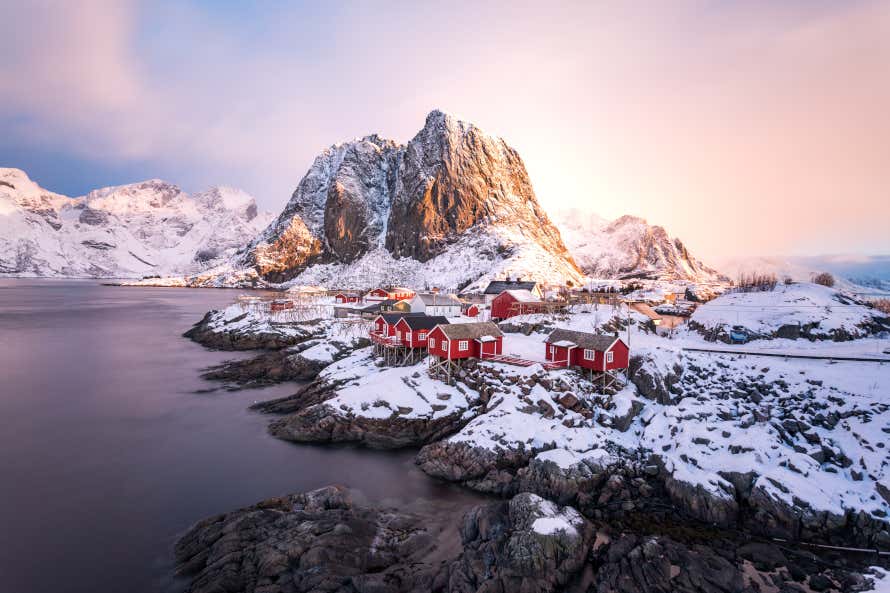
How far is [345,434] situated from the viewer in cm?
2931

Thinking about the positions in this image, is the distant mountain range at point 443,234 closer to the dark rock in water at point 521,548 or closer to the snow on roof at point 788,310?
the snow on roof at point 788,310

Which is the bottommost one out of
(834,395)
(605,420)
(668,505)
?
(668,505)

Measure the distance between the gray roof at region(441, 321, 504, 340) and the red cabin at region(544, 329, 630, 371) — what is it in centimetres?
575

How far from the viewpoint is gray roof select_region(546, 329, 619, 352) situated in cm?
3066

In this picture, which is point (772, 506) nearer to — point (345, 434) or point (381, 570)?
point (381, 570)

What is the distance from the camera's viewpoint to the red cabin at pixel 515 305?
53.3 meters

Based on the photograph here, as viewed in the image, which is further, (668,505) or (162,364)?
(162,364)

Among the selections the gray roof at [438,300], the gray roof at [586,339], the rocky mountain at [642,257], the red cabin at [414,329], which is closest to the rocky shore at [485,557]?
the gray roof at [586,339]

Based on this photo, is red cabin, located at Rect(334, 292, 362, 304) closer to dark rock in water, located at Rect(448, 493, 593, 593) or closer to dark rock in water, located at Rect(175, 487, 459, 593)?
dark rock in water, located at Rect(175, 487, 459, 593)

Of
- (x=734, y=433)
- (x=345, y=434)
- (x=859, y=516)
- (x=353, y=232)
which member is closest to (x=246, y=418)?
(x=345, y=434)

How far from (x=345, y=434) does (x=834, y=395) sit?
32073 mm

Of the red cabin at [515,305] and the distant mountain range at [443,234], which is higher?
the distant mountain range at [443,234]

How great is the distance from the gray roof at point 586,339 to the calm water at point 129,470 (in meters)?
15.5

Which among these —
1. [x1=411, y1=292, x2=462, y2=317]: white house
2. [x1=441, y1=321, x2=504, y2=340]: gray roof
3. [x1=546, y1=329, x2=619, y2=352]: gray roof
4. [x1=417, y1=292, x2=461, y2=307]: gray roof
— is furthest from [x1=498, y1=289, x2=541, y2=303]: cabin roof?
[x1=546, y1=329, x2=619, y2=352]: gray roof
